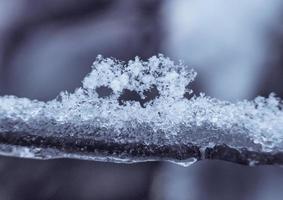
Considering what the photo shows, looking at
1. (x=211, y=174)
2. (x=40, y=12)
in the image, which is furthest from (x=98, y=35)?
(x=211, y=174)

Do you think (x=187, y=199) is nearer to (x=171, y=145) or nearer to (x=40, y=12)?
(x=171, y=145)

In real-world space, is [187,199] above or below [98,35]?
below

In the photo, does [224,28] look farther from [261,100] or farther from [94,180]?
[94,180]

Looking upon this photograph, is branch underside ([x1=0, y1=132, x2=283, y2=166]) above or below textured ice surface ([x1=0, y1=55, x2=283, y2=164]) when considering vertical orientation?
below

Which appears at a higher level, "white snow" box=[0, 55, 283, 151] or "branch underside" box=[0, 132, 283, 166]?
"white snow" box=[0, 55, 283, 151]
